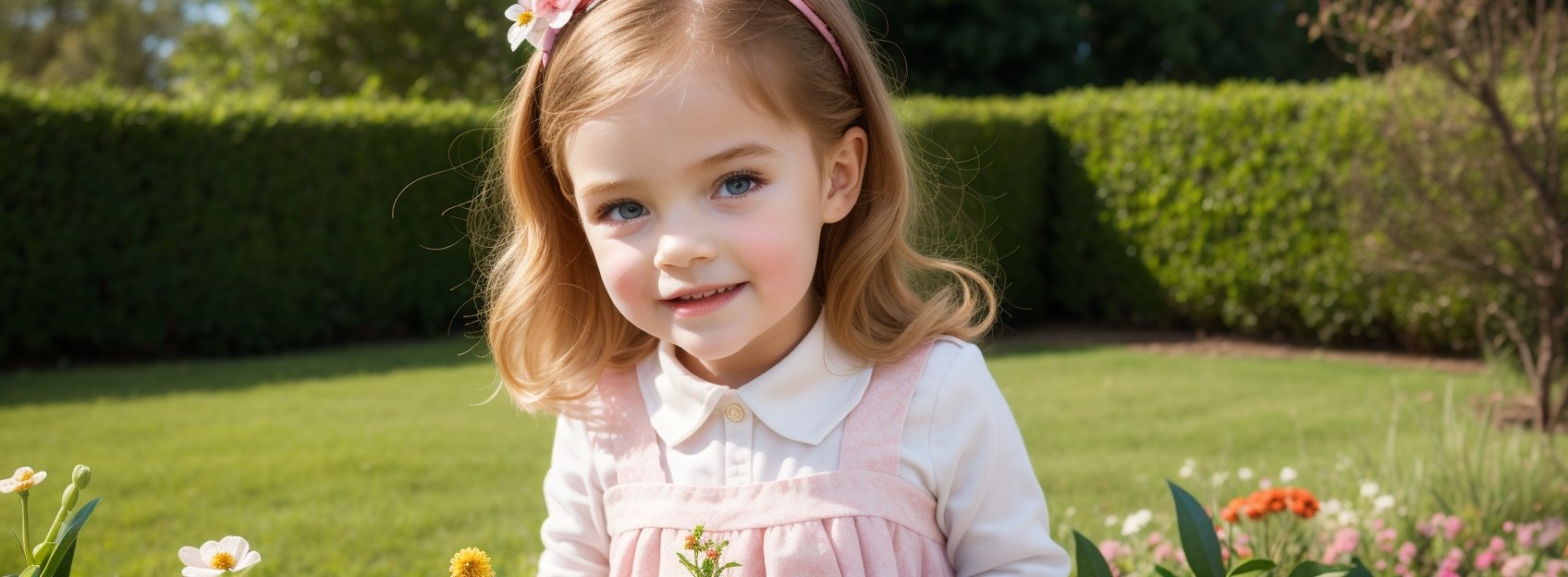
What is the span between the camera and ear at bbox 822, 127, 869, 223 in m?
1.80

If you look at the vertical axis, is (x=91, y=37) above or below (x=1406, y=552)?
above

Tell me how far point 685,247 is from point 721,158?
0.12 metres

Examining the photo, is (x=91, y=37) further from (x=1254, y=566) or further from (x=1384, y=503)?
(x=1254, y=566)

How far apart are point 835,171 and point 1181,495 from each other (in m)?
0.66

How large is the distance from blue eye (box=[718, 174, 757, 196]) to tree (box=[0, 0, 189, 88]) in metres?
36.0

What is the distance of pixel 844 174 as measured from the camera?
6.04 ft

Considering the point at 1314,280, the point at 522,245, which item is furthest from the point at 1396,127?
the point at 522,245

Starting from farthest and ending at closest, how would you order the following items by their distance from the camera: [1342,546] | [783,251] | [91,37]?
[91,37] < [1342,546] < [783,251]

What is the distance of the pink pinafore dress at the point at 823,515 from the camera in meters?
1.69

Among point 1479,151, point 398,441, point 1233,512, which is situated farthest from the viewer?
point 1479,151

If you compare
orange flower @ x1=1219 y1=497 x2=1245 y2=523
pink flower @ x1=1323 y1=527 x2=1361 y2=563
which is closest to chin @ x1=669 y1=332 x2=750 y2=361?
orange flower @ x1=1219 y1=497 x2=1245 y2=523

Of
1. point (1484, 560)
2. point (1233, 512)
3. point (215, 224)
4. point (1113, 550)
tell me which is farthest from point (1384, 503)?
point (215, 224)

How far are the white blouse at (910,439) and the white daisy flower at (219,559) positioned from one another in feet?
1.85

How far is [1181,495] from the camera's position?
1771 mm
